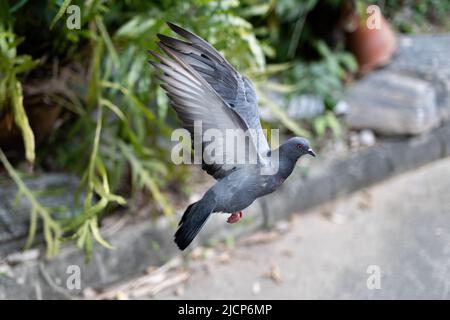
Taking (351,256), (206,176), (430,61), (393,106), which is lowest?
(351,256)

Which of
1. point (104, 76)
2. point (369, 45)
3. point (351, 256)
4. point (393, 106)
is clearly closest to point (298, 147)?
point (104, 76)

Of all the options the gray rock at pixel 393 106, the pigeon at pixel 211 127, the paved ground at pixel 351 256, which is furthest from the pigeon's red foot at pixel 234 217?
the gray rock at pixel 393 106

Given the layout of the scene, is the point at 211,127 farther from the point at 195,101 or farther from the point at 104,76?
the point at 104,76

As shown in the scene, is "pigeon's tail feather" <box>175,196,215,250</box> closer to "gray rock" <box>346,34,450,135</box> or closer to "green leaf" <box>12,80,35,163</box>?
"green leaf" <box>12,80,35,163</box>

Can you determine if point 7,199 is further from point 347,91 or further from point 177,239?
point 347,91

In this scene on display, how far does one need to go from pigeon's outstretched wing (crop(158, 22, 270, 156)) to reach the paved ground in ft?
3.67

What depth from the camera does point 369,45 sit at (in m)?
2.72

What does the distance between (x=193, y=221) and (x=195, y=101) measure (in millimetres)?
133

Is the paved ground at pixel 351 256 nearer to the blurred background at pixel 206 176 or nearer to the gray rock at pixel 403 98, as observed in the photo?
the blurred background at pixel 206 176

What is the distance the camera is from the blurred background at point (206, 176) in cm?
165

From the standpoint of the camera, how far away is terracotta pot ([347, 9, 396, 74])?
107 inches

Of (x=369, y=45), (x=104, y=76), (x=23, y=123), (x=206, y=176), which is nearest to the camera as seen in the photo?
(x=23, y=123)

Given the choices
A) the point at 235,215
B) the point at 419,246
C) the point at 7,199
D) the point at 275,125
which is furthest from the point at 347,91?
the point at 235,215

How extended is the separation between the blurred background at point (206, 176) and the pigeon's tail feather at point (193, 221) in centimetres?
61
